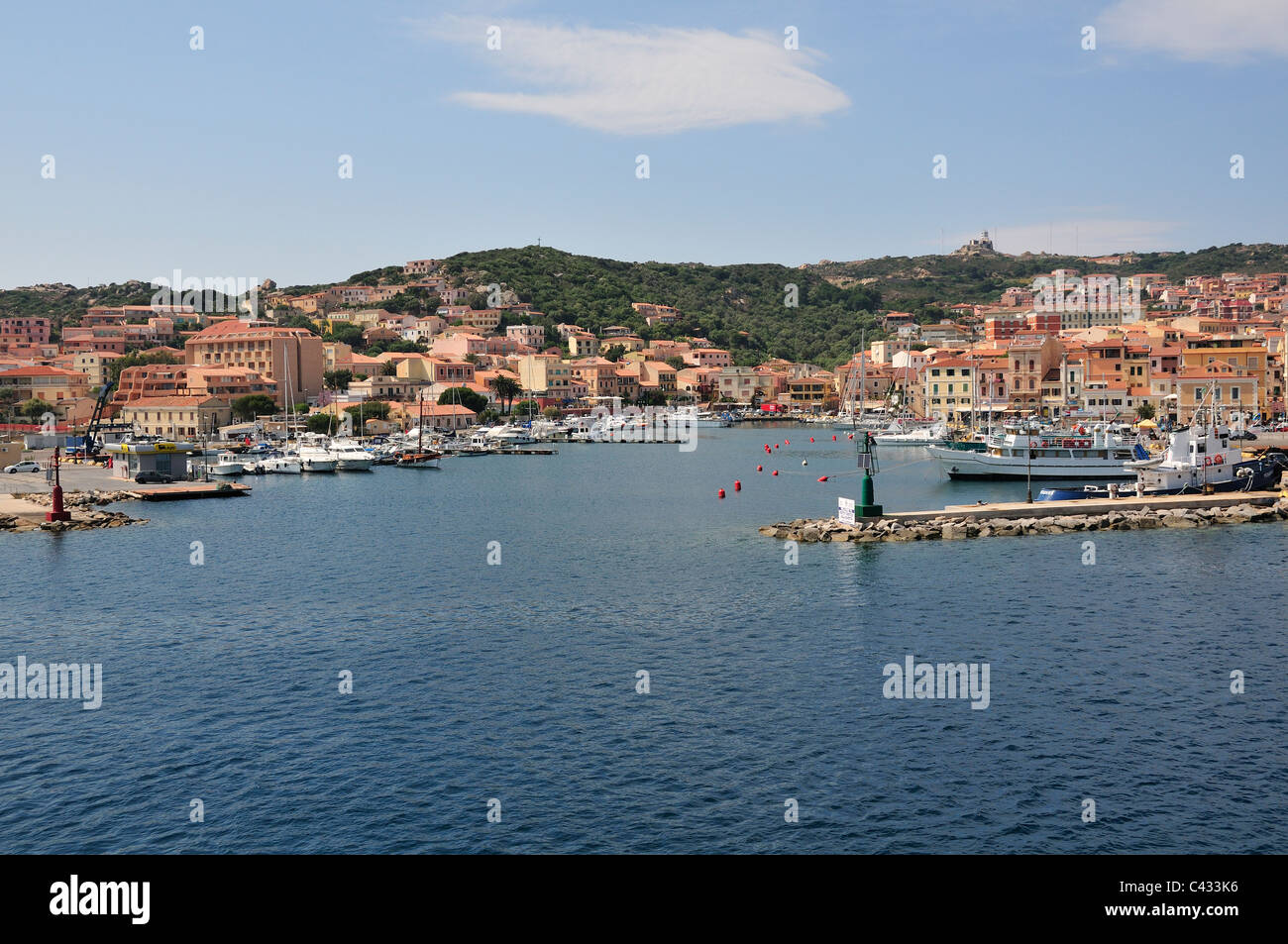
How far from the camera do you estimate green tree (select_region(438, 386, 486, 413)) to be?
373 ft

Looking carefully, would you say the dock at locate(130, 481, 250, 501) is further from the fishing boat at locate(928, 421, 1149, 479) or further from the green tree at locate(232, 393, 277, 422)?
the green tree at locate(232, 393, 277, 422)

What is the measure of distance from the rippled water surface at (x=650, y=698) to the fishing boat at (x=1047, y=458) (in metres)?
17.4

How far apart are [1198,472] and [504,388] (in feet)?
305

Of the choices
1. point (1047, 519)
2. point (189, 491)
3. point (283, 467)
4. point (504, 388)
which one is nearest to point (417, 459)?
point (283, 467)

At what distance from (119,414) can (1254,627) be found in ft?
333

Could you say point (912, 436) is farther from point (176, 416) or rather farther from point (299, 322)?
point (299, 322)

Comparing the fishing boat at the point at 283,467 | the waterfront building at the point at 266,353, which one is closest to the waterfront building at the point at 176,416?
the waterfront building at the point at 266,353

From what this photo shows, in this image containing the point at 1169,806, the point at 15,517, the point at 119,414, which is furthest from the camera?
the point at 119,414

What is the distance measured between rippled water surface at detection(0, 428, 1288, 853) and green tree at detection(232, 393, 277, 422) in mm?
67520

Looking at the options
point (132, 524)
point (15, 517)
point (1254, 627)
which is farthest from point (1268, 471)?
point (15, 517)

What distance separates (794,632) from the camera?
22312 mm

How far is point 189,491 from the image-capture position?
5131cm

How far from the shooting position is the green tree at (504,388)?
125 metres
